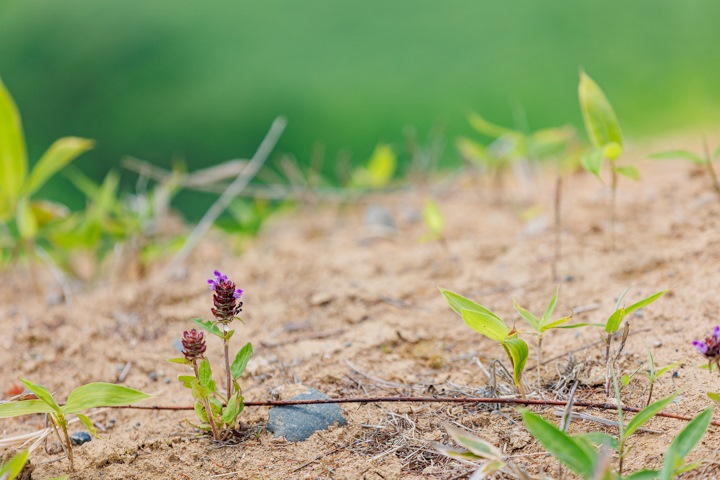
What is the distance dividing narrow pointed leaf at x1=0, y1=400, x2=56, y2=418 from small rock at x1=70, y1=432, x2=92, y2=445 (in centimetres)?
13

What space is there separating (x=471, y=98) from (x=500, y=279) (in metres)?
1.27

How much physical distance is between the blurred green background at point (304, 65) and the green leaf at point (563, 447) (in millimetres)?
1769

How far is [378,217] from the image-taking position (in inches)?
70.8

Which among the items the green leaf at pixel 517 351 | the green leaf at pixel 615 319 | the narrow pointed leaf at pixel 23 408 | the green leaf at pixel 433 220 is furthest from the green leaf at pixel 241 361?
the green leaf at pixel 433 220

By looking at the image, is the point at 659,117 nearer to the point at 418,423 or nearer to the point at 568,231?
the point at 568,231

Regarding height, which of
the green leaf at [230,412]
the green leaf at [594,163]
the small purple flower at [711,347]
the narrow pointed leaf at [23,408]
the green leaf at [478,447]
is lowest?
the green leaf at [230,412]

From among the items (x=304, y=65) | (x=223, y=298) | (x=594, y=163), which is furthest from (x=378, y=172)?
(x=223, y=298)

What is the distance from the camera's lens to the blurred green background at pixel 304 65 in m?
2.37

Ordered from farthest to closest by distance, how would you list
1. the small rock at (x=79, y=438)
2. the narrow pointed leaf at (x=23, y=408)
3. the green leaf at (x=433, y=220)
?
the green leaf at (x=433, y=220)
the small rock at (x=79, y=438)
the narrow pointed leaf at (x=23, y=408)

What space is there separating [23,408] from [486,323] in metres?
0.57

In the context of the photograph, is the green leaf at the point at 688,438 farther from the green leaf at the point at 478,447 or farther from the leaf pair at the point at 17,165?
the leaf pair at the point at 17,165

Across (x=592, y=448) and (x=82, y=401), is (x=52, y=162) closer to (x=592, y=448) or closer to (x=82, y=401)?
(x=82, y=401)

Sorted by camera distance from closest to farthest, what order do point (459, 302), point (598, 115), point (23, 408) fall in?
point (23, 408), point (459, 302), point (598, 115)

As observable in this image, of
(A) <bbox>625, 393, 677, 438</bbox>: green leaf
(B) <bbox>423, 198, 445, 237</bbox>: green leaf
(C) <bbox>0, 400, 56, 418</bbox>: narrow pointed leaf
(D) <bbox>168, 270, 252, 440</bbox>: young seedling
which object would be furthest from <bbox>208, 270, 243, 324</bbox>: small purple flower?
(B) <bbox>423, 198, 445, 237</bbox>: green leaf
